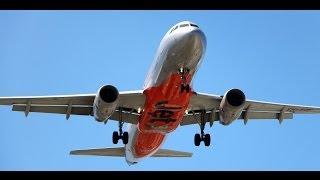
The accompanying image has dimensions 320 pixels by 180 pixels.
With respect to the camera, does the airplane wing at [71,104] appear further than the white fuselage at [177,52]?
Yes

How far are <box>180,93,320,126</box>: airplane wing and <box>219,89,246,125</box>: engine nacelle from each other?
1324 millimetres

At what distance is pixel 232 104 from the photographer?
26.7 m

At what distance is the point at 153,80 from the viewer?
2614cm

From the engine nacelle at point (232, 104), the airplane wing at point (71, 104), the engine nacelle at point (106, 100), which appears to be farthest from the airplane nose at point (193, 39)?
the airplane wing at point (71, 104)

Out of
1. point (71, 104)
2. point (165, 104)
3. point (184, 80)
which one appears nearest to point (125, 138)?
point (71, 104)

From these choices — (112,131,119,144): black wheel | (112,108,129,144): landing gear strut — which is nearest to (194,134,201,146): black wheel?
(112,108,129,144): landing gear strut

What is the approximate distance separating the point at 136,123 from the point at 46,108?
481cm

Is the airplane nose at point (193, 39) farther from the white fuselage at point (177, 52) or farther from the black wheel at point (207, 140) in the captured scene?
the black wheel at point (207, 140)

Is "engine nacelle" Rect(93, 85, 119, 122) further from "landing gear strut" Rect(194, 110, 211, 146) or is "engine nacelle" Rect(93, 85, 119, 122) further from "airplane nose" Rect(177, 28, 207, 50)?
"landing gear strut" Rect(194, 110, 211, 146)

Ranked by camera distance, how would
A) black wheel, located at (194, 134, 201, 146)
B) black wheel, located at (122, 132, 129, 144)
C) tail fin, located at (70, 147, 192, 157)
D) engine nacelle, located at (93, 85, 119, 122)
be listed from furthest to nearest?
tail fin, located at (70, 147, 192, 157), black wheel, located at (194, 134, 201, 146), black wheel, located at (122, 132, 129, 144), engine nacelle, located at (93, 85, 119, 122)

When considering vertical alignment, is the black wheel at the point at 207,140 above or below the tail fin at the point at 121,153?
above

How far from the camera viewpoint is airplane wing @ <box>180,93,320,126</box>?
28625 mm

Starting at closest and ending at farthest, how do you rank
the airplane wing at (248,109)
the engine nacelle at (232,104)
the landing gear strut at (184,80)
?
1. the landing gear strut at (184,80)
2. the engine nacelle at (232,104)
3. the airplane wing at (248,109)

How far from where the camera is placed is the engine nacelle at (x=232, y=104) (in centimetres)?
2662
